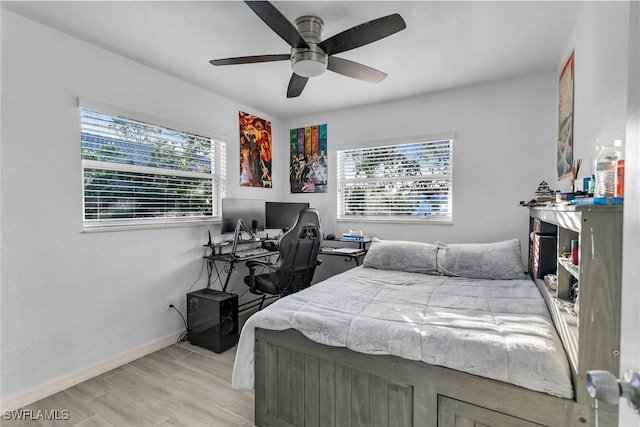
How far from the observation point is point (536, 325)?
1.53m

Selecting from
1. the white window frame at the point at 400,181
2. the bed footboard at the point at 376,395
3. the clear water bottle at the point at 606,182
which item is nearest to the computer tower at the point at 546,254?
the clear water bottle at the point at 606,182

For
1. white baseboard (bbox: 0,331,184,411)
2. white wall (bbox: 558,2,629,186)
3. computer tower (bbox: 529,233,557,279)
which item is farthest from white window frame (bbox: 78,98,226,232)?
white wall (bbox: 558,2,629,186)

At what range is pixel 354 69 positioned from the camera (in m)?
2.24

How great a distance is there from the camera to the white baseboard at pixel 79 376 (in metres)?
2.03

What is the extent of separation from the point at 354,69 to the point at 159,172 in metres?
2.02

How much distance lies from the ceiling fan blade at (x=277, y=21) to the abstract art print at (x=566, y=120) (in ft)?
6.58

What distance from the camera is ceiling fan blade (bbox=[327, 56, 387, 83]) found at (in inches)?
85.1

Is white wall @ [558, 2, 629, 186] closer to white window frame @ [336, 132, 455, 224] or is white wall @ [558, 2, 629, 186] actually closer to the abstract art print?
the abstract art print

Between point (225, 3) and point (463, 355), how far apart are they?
2330 mm

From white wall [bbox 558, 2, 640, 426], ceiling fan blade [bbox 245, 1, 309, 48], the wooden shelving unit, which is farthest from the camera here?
ceiling fan blade [bbox 245, 1, 309, 48]

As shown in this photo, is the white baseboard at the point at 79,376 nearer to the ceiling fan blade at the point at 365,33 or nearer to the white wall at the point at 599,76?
the ceiling fan blade at the point at 365,33

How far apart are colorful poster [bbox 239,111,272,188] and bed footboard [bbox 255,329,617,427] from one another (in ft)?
8.09

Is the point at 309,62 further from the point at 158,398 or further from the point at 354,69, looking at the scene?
the point at 158,398
